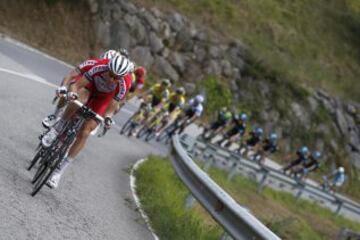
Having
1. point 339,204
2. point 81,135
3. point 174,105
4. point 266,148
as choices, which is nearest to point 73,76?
point 81,135

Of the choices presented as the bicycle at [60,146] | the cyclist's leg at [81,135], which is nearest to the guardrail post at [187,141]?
the cyclist's leg at [81,135]

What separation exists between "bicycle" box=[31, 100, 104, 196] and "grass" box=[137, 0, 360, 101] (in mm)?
30896

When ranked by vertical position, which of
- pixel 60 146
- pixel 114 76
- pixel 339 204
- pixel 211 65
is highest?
pixel 114 76

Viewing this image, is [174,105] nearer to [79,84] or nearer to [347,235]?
[347,235]

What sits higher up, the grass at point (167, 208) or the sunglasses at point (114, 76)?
the sunglasses at point (114, 76)

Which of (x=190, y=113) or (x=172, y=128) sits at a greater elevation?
(x=190, y=113)

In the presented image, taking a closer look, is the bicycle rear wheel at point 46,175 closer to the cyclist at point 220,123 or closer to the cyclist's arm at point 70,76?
the cyclist's arm at point 70,76

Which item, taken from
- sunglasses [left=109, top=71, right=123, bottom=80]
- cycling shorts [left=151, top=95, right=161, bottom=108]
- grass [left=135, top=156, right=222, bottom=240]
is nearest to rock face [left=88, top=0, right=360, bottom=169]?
cycling shorts [left=151, top=95, right=161, bottom=108]

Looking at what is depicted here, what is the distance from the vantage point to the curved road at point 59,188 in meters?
7.70

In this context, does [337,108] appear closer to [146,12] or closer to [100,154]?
[146,12]

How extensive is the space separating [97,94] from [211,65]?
30.5 metres

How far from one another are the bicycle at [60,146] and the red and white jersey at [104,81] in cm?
75

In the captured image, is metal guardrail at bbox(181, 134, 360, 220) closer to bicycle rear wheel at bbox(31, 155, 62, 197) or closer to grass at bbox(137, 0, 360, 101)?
bicycle rear wheel at bbox(31, 155, 62, 197)

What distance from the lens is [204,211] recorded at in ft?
47.7
